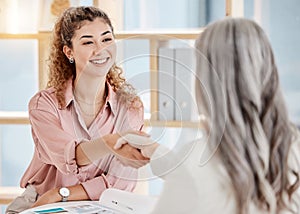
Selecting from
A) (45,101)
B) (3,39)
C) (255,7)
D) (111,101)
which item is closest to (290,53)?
(255,7)

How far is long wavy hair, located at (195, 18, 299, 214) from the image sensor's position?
1.07 meters

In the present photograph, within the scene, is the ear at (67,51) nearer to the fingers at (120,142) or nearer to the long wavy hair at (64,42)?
the long wavy hair at (64,42)

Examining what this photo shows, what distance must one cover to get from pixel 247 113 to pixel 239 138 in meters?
0.05

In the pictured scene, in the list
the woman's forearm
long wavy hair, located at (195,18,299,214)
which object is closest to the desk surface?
the woman's forearm

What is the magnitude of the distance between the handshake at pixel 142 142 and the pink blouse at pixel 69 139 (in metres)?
0.20

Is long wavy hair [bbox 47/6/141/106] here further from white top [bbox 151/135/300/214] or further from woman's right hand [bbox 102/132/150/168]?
white top [bbox 151/135/300/214]

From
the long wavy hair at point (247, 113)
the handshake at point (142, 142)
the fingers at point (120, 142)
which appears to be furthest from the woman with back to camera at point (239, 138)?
the fingers at point (120, 142)

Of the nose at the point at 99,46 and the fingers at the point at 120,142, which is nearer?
the fingers at the point at 120,142

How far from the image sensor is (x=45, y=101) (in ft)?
6.05

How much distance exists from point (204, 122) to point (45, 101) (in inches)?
33.0

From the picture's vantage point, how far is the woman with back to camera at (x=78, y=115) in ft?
5.79

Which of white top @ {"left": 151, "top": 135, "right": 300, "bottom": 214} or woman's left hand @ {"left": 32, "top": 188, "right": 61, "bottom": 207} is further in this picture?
woman's left hand @ {"left": 32, "top": 188, "right": 61, "bottom": 207}

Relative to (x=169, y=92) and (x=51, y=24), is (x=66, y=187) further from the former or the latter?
(x=51, y=24)

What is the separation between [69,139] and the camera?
1817 mm
